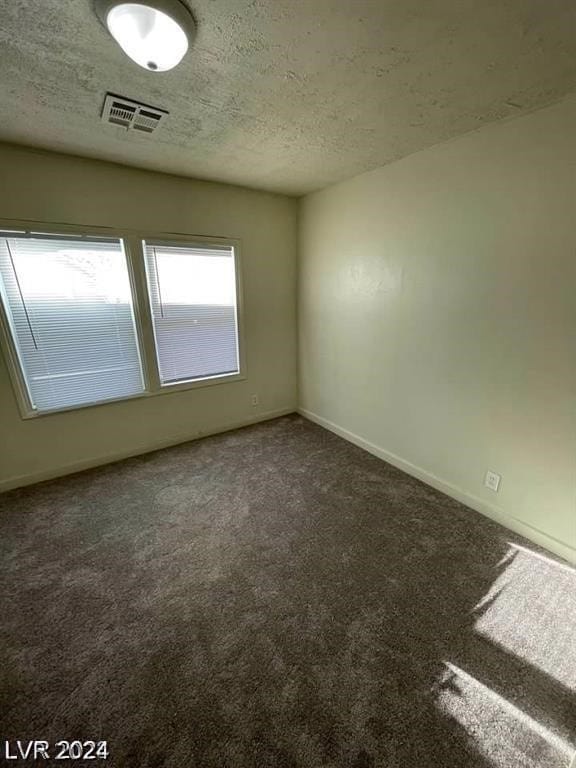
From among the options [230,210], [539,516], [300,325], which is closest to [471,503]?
[539,516]

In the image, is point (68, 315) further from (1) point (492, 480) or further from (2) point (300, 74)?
(1) point (492, 480)

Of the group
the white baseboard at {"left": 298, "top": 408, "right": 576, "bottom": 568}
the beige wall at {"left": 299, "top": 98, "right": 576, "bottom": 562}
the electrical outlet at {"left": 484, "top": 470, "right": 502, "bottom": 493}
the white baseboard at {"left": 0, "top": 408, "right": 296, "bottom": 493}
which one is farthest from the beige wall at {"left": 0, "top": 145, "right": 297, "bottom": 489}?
the electrical outlet at {"left": 484, "top": 470, "right": 502, "bottom": 493}

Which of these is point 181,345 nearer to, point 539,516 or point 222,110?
point 222,110

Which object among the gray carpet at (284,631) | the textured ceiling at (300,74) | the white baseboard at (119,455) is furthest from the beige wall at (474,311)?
the white baseboard at (119,455)

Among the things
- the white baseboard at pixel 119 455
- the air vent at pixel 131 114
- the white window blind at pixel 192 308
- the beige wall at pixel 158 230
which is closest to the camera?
the air vent at pixel 131 114

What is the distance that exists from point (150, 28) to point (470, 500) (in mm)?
2975

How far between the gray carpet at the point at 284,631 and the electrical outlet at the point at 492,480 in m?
0.24

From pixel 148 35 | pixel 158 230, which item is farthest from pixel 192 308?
pixel 148 35

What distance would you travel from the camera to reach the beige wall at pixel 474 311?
1.66 meters

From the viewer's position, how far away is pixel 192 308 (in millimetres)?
3006

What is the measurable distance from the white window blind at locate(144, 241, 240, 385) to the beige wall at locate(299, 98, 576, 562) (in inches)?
44.2

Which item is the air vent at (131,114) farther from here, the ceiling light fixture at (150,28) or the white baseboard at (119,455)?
the white baseboard at (119,455)

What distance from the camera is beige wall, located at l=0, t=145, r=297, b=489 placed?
2230 mm

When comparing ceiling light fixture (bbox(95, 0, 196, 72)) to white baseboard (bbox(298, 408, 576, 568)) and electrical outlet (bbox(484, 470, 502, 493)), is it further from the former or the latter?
white baseboard (bbox(298, 408, 576, 568))
